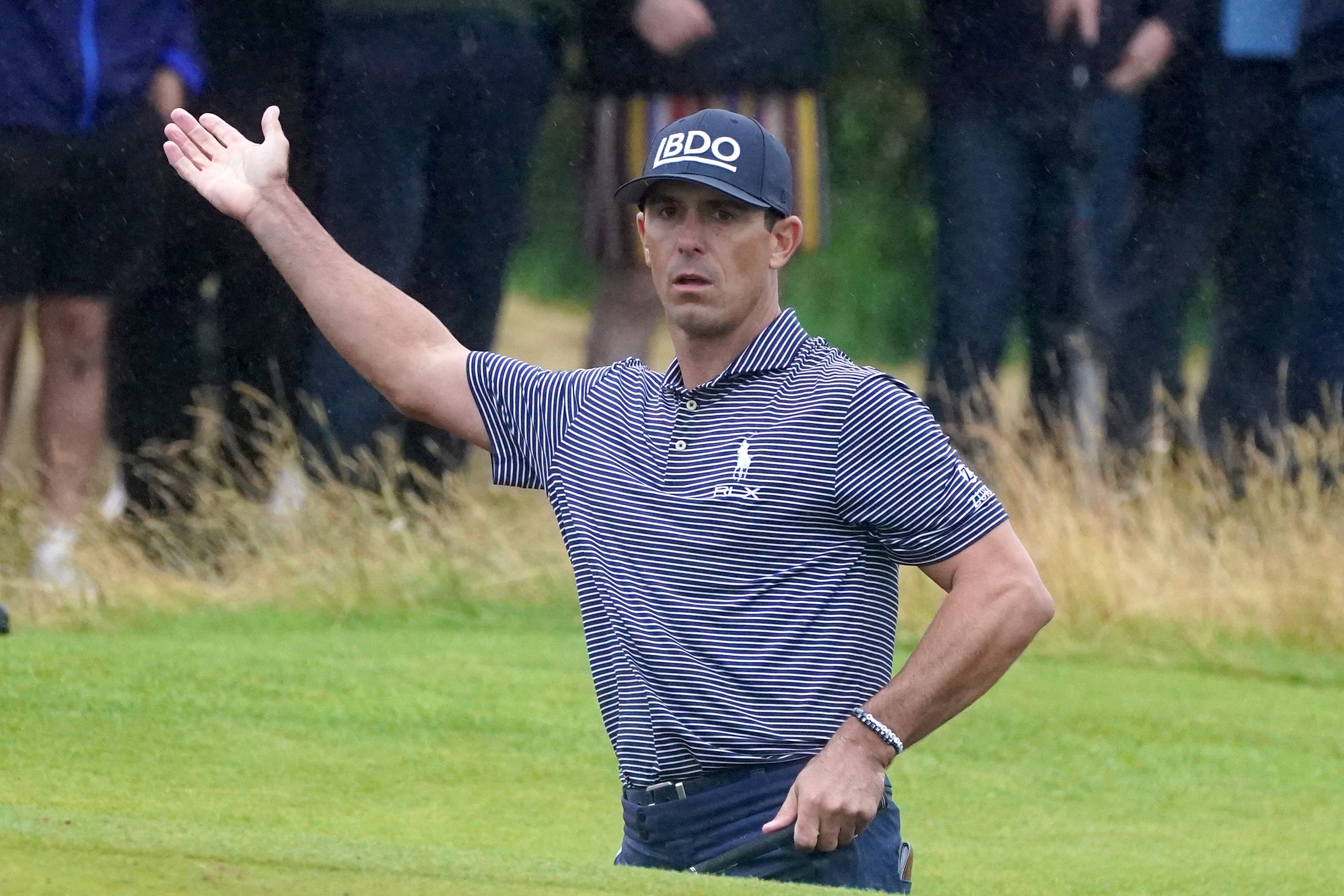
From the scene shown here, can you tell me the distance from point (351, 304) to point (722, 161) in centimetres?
79

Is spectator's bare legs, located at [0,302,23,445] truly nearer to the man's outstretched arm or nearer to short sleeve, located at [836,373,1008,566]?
the man's outstretched arm

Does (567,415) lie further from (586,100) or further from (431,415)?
(586,100)

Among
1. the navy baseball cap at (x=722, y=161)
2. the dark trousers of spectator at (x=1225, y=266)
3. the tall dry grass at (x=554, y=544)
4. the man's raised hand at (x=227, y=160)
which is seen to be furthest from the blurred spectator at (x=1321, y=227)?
the man's raised hand at (x=227, y=160)

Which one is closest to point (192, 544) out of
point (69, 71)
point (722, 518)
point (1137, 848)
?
point (69, 71)

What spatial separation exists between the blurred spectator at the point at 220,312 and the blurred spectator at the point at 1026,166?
242 centimetres

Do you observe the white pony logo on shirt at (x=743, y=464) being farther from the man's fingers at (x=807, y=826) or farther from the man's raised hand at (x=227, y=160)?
the man's raised hand at (x=227, y=160)

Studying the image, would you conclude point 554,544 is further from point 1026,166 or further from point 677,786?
point 677,786

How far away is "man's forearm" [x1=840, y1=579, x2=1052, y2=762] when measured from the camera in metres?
4.09

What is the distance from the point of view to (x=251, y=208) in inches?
187

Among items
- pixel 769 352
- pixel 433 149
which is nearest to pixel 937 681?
pixel 769 352

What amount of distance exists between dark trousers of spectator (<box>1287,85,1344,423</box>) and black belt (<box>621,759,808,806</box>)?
565 cm

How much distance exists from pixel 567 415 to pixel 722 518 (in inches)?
18.2

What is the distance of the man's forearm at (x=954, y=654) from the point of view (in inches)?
161

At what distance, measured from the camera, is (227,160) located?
486 centimetres
